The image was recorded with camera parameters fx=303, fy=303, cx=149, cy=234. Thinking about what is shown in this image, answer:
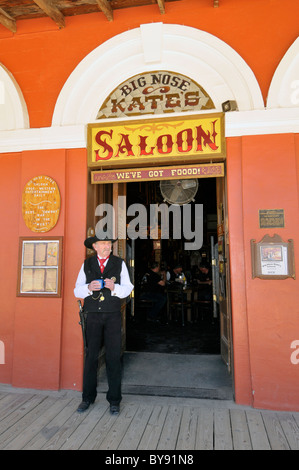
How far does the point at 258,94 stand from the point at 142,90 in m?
1.38

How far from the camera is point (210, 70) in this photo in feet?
11.7

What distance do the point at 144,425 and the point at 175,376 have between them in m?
1.10

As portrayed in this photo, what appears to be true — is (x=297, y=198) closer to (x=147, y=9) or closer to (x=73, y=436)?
(x=147, y=9)

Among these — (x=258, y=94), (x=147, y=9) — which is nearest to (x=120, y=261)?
(x=258, y=94)

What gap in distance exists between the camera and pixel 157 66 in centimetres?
373

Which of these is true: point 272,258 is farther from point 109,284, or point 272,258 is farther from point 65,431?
point 65,431

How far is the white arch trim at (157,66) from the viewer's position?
3482 mm

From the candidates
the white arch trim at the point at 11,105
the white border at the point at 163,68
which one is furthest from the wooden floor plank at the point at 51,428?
the white arch trim at the point at 11,105

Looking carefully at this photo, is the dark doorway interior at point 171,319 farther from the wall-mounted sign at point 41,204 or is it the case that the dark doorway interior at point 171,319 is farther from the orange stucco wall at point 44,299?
the wall-mounted sign at point 41,204

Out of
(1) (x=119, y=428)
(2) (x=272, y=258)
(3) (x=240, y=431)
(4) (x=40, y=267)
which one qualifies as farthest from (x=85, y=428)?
(2) (x=272, y=258)

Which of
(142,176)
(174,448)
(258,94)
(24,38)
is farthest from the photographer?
(24,38)

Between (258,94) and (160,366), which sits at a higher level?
(258,94)

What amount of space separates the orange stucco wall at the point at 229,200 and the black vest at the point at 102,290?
1.66 feet

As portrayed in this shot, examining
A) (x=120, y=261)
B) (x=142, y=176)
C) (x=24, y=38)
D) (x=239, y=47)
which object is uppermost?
(x=24, y=38)
